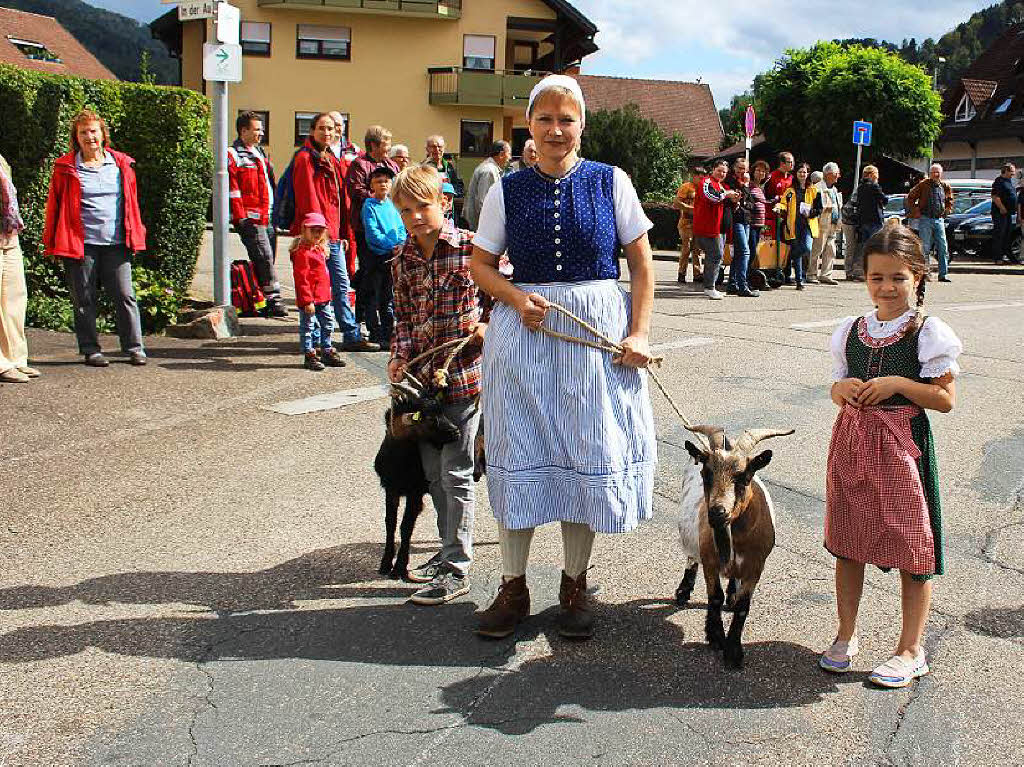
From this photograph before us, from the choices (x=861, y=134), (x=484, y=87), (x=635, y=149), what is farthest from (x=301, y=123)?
(x=861, y=134)

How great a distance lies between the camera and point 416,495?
508cm

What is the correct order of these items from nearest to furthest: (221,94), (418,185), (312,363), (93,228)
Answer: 1. (418,185)
2. (93,228)
3. (312,363)
4. (221,94)

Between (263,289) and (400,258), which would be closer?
(400,258)

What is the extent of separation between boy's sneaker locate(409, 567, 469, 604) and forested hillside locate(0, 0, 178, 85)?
92.5 metres

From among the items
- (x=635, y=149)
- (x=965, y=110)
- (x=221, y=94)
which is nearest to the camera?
(x=221, y=94)

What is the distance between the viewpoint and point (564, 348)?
4.26 metres

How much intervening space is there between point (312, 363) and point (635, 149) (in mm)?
39217

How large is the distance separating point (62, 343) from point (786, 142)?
41.8 meters

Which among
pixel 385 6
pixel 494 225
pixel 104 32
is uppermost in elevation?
pixel 104 32

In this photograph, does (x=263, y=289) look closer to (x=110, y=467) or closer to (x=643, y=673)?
(x=110, y=467)

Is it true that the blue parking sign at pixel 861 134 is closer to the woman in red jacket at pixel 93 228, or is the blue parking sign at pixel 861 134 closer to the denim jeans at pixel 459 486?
A: the woman in red jacket at pixel 93 228

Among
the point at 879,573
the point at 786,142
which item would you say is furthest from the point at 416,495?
the point at 786,142

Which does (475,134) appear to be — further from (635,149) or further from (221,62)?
(221,62)

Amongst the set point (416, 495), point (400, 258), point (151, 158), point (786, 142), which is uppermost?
point (786, 142)
